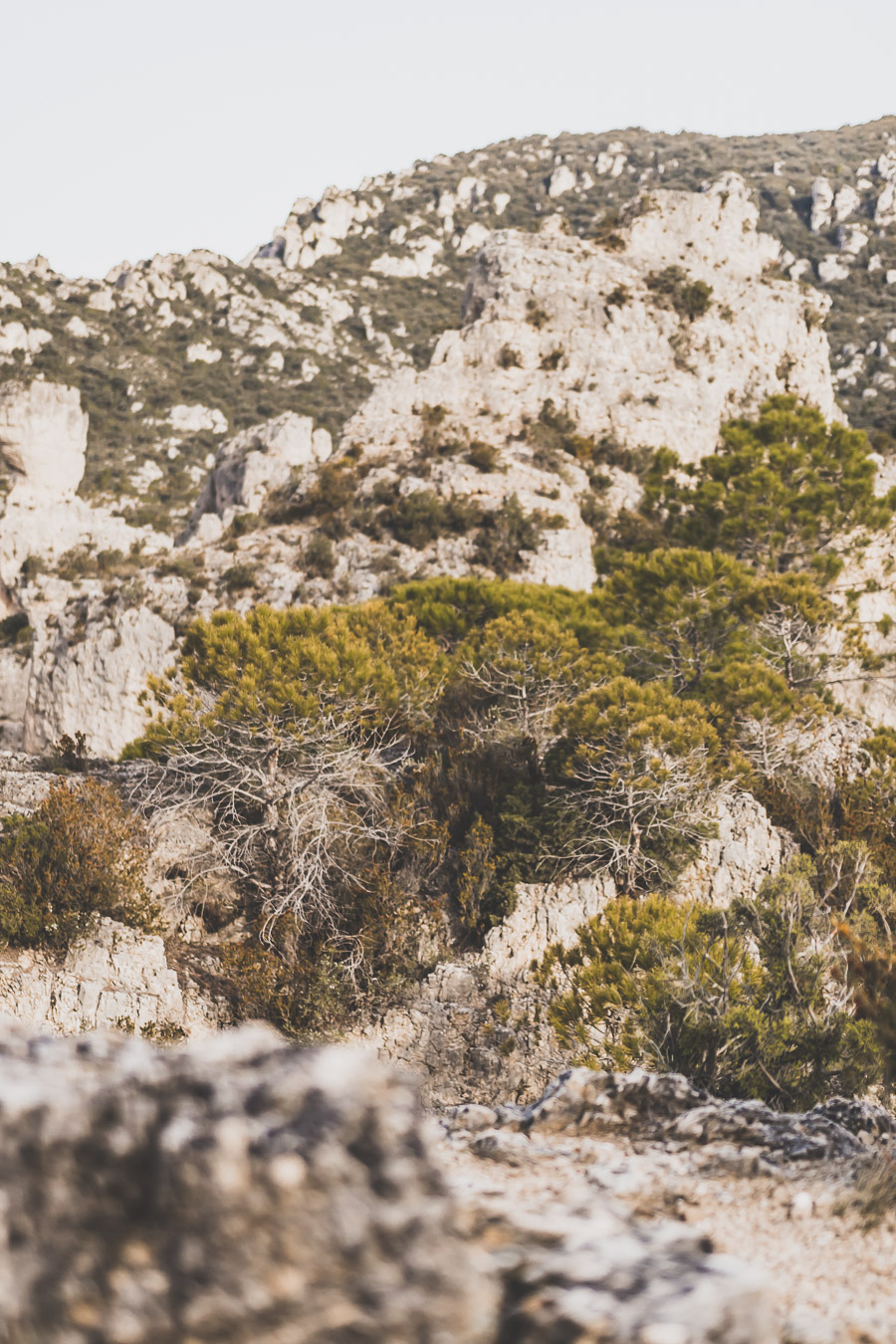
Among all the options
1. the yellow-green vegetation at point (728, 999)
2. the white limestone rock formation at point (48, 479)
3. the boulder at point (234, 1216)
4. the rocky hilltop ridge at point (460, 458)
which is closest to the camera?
the boulder at point (234, 1216)

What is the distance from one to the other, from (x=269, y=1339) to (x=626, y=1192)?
1.62 m

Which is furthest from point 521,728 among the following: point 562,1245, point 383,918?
point 562,1245

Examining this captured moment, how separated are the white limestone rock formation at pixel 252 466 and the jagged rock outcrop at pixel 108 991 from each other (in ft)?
74.8

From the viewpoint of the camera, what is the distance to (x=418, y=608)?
45.2 ft

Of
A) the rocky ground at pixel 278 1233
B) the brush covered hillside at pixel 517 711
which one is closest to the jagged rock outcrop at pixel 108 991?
the brush covered hillside at pixel 517 711

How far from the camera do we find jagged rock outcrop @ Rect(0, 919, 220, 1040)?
767cm

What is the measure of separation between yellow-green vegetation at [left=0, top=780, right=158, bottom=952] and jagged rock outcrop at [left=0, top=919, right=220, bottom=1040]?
0.17 m

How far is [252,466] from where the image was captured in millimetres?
31188

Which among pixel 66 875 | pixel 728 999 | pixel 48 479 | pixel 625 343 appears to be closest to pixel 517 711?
pixel 728 999

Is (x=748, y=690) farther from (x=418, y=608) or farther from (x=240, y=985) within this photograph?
(x=240, y=985)

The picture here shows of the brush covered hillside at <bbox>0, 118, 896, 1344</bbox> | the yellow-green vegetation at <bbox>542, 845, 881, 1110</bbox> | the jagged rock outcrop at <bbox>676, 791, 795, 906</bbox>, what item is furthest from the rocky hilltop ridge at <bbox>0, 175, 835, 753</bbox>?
the yellow-green vegetation at <bbox>542, 845, 881, 1110</bbox>

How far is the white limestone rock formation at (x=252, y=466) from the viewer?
30422mm

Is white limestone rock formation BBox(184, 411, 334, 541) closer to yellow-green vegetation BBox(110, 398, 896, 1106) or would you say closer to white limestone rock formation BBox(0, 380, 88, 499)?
white limestone rock formation BBox(0, 380, 88, 499)

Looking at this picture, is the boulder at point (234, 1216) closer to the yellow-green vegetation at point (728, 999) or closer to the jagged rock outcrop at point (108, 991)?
the yellow-green vegetation at point (728, 999)
